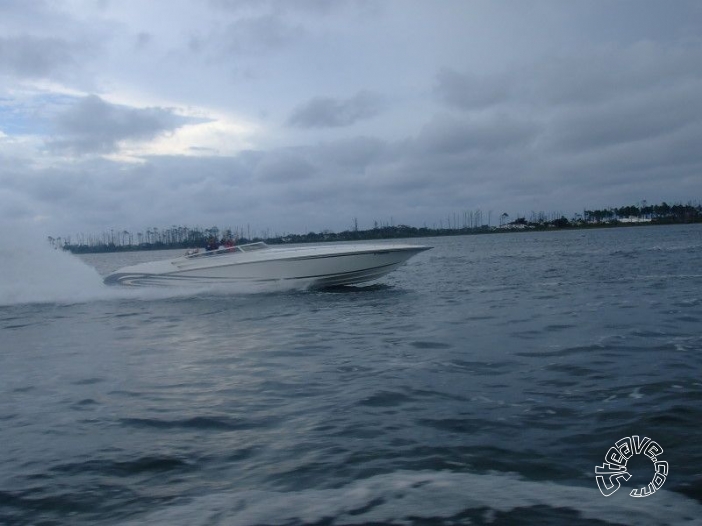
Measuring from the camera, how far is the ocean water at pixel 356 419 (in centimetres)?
470

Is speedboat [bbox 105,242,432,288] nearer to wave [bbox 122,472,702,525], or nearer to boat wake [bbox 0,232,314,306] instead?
boat wake [bbox 0,232,314,306]

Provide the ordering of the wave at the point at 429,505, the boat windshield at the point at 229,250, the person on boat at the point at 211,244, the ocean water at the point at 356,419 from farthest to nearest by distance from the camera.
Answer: the person on boat at the point at 211,244 → the boat windshield at the point at 229,250 → the ocean water at the point at 356,419 → the wave at the point at 429,505

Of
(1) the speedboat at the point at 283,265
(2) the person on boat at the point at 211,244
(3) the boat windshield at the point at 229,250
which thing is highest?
(2) the person on boat at the point at 211,244

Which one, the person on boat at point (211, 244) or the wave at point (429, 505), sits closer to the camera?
the wave at point (429, 505)

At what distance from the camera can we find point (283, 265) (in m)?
21.7

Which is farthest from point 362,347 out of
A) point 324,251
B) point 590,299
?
point 324,251

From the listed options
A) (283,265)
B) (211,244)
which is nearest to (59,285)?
(211,244)

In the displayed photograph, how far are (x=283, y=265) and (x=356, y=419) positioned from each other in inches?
599

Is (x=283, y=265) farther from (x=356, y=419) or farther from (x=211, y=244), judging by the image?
(x=356, y=419)

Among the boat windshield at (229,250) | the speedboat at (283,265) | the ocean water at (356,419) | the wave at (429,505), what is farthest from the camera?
the boat windshield at (229,250)

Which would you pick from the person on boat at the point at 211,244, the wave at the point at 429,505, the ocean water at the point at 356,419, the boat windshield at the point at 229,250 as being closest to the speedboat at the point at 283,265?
the boat windshield at the point at 229,250

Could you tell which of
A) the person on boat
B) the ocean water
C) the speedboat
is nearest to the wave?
the ocean water
